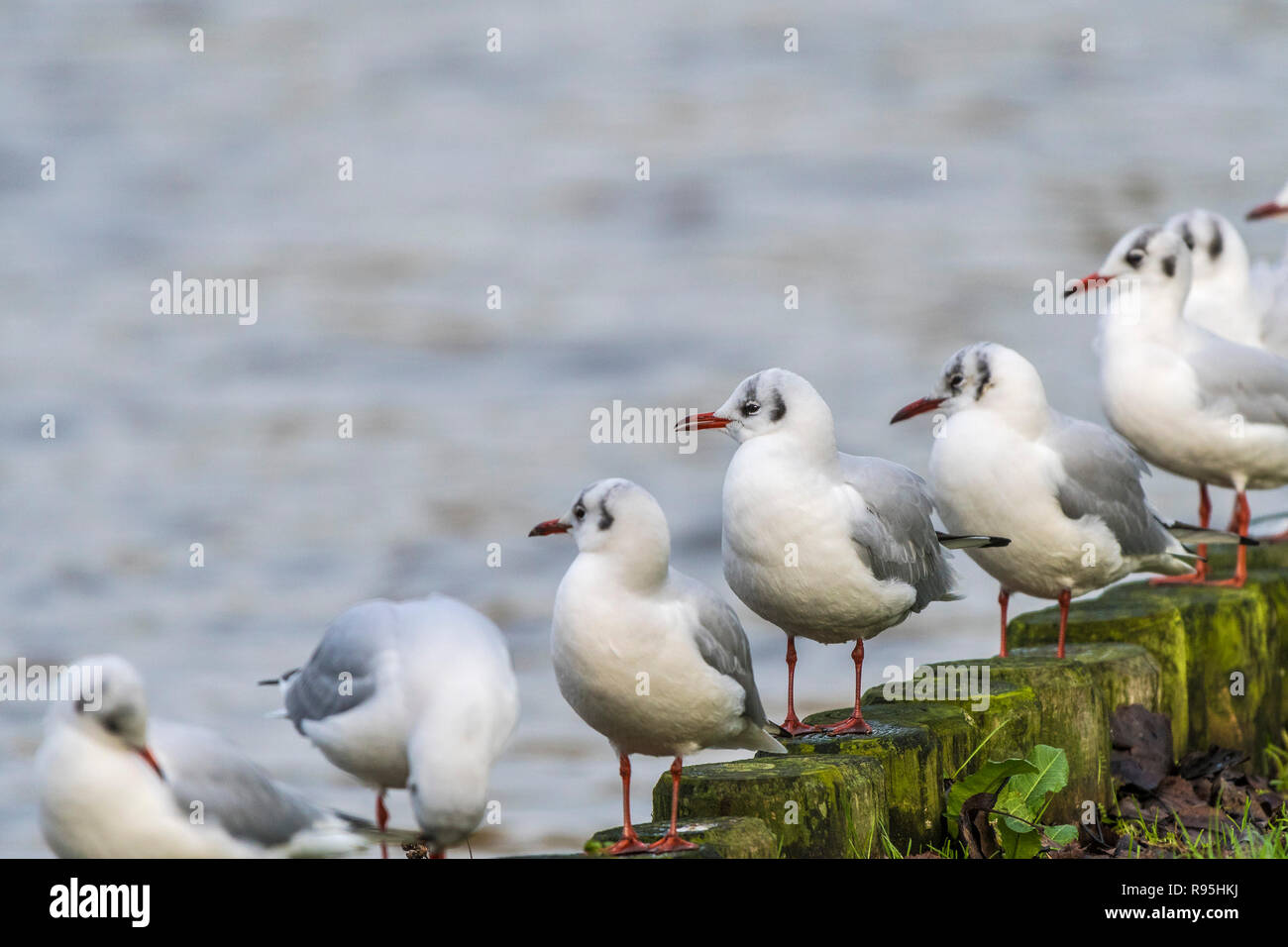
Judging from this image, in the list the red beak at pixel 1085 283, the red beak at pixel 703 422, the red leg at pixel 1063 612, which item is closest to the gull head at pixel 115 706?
the red beak at pixel 703 422

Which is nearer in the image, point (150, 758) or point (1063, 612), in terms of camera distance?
point (150, 758)

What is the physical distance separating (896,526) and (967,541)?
12.0 inches

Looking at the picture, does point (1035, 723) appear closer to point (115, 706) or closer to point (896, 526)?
point (896, 526)

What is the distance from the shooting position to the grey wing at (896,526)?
A: 506cm

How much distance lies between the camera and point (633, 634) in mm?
4238

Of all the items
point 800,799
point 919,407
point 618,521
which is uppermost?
point 919,407

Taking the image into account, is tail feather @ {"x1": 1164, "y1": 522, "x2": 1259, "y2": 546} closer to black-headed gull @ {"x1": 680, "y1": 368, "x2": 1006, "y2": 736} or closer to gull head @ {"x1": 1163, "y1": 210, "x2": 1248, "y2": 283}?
black-headed gull @ {"x1": 680, "y1": 368, "x2": 1006, "y2": 736}

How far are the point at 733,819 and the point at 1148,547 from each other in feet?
8.23

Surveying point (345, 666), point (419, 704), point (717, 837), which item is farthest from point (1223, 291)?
point (419, 704)
